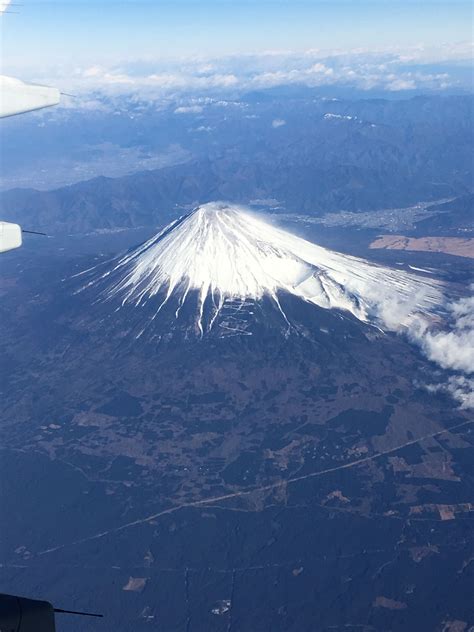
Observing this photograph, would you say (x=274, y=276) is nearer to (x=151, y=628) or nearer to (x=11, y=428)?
(x=11, y=428)

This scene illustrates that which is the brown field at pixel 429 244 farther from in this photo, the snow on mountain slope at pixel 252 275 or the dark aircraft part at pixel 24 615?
the dark aircraft part at pixel 24 615

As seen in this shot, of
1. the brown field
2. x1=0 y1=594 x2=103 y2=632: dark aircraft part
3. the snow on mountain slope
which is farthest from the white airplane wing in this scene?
the brown field

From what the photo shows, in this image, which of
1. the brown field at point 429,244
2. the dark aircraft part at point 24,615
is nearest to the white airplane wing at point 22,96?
the dark aircraft part at point 24,615

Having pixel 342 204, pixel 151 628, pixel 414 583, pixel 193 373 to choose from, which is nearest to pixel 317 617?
pixel 414 583

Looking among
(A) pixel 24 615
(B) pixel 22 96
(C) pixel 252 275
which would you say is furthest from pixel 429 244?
(A) pixel 24 615

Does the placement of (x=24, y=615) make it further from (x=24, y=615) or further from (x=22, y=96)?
(x=22, y=96)

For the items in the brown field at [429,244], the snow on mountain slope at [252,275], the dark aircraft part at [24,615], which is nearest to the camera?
the dark aircraft part at [24,615]
